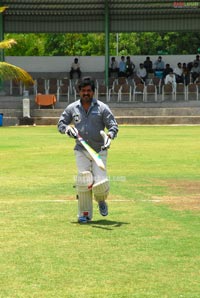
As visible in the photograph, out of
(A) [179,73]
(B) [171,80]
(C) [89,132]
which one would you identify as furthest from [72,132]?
(A) [179,73]

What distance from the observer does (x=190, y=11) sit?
48.2 m

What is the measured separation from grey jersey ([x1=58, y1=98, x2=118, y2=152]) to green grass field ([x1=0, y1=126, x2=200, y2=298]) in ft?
3.50

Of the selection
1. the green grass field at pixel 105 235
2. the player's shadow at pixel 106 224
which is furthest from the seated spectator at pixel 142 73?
the player's shadow at pixel 106 224

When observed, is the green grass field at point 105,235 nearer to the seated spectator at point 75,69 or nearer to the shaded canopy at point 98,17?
the seated spectator at point 75,69

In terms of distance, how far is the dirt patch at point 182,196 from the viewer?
12953mm

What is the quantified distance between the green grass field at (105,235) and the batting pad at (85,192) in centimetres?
20

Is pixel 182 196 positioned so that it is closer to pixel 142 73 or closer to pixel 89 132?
pixel 89 132

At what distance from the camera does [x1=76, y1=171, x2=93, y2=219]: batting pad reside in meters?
11.0

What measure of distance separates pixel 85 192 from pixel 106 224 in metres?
0.49

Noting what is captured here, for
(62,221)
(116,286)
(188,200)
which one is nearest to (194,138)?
(188,200)

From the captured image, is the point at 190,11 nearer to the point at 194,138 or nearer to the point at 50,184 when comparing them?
the point at 194,138

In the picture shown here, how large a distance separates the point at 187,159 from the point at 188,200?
8150 millimetres

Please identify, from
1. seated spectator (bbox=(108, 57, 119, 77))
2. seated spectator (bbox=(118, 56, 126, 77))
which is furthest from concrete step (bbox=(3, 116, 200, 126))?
seated spectator (bbox=(108, 57, 119, 77))

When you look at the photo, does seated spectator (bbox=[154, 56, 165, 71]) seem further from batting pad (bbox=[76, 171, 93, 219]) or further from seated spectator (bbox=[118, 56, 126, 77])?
batting pad (bbox=[76, 171, 93, 219])
